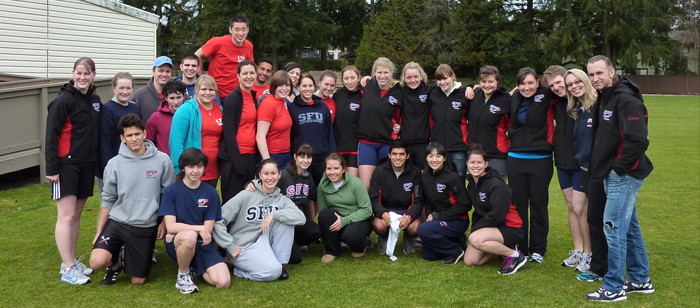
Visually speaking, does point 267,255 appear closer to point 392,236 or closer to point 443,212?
point 392,236

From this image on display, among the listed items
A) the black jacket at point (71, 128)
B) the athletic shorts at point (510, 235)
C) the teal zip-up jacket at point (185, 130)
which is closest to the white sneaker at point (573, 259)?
the athletic shorts at point (510, 235)

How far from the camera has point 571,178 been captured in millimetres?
5281

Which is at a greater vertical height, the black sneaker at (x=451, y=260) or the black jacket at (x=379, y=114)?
the black jacket at (x=379, y=114)

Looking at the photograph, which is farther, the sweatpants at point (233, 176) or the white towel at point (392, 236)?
the white towel at point (392, 236)

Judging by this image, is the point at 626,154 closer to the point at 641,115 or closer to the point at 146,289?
the point at 641,115

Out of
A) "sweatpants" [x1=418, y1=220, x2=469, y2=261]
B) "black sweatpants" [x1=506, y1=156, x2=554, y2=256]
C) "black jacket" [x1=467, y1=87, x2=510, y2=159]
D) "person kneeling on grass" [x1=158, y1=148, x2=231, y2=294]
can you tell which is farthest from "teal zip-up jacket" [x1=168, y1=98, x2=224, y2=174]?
"black sweatpants" [x1=506, y1=156, x2=554, y2=256]

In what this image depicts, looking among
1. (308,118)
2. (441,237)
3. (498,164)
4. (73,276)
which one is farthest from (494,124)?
(73,276)

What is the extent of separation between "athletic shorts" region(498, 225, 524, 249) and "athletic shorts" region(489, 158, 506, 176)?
26.4 inches

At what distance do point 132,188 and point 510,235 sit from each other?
11.0ft

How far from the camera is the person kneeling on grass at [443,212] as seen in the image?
5.46 metres

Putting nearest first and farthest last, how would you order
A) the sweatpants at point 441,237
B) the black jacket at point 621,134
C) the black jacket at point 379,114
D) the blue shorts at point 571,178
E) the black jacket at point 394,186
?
the black jacket at point 621,134
the blue shorts at point 571,178
the sweatpants at point 441,237
the black jacket at point 394,186
the black jacket at point 379,114

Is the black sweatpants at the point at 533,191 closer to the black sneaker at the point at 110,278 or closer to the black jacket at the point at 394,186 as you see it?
the black jacket at the point at 394,186

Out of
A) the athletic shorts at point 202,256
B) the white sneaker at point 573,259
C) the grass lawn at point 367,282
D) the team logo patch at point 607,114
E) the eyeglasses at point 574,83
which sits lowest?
the grass lawn at point 367,282

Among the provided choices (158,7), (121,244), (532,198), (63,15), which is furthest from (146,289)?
(158,7)
